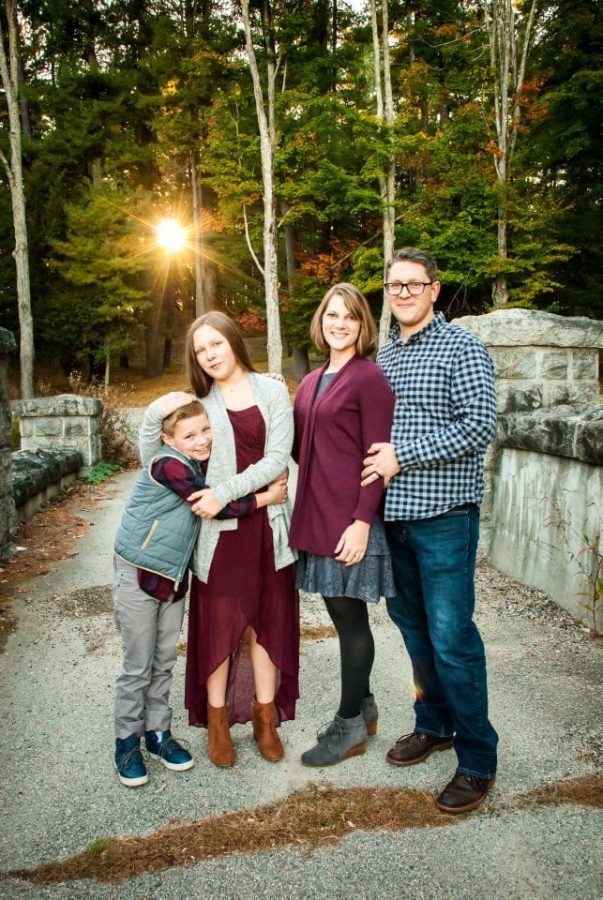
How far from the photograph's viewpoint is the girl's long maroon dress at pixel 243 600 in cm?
240

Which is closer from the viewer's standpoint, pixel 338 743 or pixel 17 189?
pixel 338 743

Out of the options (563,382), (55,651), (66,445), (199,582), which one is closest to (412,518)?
(199,582)

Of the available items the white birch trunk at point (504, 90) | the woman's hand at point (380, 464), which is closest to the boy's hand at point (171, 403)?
the woman's hand at point (380, 464)

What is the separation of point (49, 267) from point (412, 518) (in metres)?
21.8

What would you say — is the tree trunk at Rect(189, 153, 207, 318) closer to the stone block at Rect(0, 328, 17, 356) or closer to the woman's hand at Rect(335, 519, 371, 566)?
the stone block at Rect(0, 328, 17, 356)

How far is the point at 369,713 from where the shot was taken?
2.59 m

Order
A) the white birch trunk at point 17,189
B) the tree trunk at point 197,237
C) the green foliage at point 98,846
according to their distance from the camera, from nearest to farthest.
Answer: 1. the green foliage at point 98,846
2. the white birch trunk at point 17,189
3. the tree trunk at point 197,237

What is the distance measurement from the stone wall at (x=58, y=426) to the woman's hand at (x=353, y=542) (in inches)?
264

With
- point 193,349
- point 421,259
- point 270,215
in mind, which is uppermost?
point 270,215

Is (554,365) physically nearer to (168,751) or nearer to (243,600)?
(243,600)

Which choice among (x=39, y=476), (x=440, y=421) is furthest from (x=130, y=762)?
(x=39, y=476)

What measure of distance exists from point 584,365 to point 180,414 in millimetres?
3448

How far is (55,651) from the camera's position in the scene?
138 inches

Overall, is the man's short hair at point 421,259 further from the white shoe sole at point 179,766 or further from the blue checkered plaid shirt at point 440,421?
the white shoe sole at point 179,766
